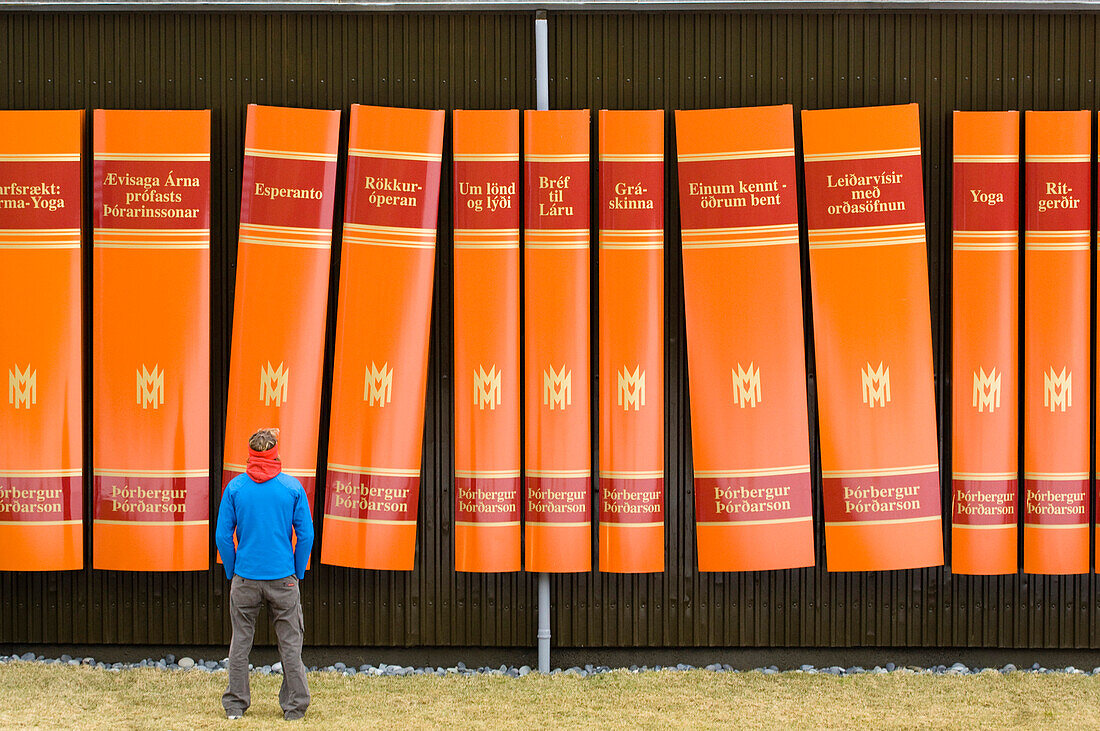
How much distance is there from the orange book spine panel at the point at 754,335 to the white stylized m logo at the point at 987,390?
0.94m

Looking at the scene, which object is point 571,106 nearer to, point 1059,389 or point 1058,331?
point 1058,331

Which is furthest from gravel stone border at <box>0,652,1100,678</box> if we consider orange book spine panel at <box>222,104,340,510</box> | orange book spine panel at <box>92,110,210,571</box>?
orange book spine panel at <box>222,104,340,510</box>

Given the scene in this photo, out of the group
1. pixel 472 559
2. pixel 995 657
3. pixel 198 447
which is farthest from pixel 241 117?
pixel 995 657

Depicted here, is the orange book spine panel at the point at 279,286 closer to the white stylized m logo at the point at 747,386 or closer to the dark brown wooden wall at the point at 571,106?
the dark brown wooden wall at the point at 571,106

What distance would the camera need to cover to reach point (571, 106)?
5.43 meters

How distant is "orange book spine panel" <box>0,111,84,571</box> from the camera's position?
5.24m

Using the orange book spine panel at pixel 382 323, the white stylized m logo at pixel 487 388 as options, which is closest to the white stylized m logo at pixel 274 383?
the orange book spine panel at pixel 382 323

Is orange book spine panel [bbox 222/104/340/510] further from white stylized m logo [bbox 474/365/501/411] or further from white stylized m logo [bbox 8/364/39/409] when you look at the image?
white stylized m logo [bbox 8/364/39/409]

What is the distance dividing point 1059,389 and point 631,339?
2329 mm

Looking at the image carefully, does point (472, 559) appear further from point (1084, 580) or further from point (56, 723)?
point (1084, 580)

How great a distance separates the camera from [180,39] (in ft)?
18.0

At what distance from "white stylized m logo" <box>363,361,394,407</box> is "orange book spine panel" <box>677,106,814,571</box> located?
1.73 metres

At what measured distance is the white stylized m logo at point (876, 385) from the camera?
17.1 ft

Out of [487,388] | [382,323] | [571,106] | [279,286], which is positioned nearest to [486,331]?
[487,388]
